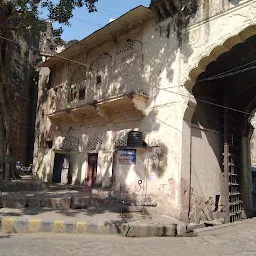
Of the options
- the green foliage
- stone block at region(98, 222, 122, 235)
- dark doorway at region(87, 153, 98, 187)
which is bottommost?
stone block at region(98, 222, 122, 235)

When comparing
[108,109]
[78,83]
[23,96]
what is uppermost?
[23,96]

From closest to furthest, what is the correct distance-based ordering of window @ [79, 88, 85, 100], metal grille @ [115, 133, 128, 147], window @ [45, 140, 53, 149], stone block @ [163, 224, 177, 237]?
stone block @ [163, 224, 177, 237] < metal grille @ [115, 133, 128, 147] < window @ [79, 88, 85, 100] < window @ [45, 140, 53, 149]

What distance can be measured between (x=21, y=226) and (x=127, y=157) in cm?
434

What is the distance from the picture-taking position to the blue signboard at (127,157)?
31.9 ft

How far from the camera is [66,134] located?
14078 mm

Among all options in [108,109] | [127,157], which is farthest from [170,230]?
[108,109]

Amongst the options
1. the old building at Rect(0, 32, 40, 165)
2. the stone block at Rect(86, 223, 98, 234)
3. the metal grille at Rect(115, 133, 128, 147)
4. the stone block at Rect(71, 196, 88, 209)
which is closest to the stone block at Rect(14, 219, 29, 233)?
the stone block at Rect(86, 223, 98, 234)

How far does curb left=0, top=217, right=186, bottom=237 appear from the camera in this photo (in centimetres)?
645

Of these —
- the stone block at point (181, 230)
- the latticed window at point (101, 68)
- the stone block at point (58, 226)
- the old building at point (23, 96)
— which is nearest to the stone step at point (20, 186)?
the latticed window at point (101, 68)

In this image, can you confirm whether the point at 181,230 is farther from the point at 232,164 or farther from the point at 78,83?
the point at 78,83

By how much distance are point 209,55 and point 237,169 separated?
17.7 feet

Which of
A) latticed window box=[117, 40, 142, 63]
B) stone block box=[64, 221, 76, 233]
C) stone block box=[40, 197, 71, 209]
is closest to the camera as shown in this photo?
stone block box=[64, 221, 76, 233]

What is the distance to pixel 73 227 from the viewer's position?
658cm

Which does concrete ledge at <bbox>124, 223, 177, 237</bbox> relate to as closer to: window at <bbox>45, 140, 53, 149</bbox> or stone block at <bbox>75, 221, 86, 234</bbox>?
stone block at <bbox>75, 221, 86, 234</bbox>
